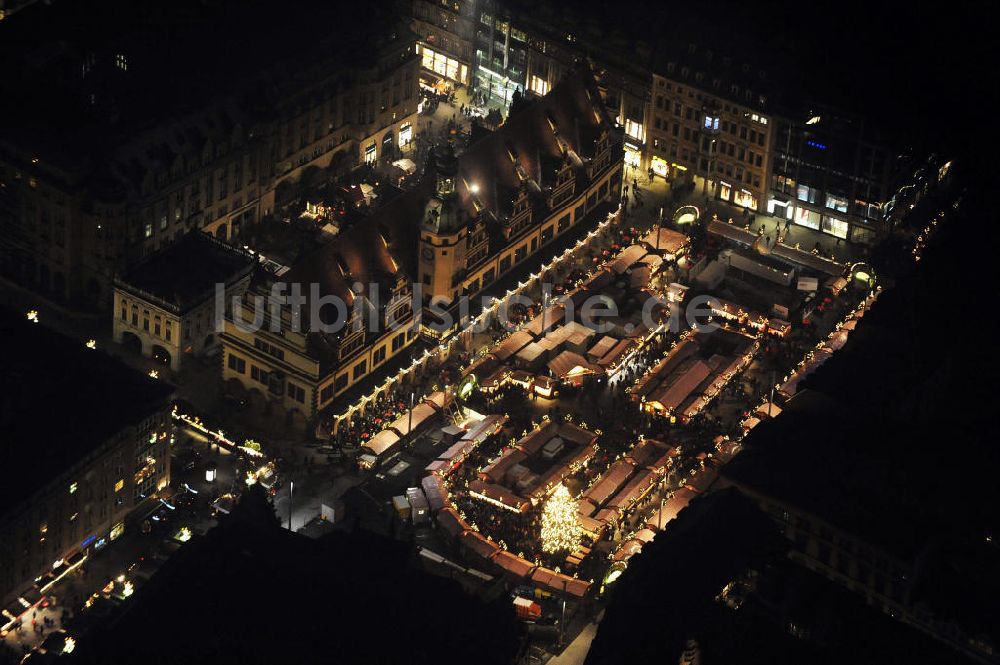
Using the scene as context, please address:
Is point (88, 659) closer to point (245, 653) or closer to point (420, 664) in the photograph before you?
point (245, 653)

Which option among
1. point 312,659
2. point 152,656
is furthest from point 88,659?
point 312,659

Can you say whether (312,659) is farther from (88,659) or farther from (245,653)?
(88,659)

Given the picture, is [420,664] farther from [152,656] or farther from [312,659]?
[152,656]

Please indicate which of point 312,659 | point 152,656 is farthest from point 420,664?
point 152,656

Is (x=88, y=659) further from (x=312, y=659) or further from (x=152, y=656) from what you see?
(x=312, y=659)

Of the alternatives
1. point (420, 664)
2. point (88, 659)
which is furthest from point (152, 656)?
point (420, 664)
